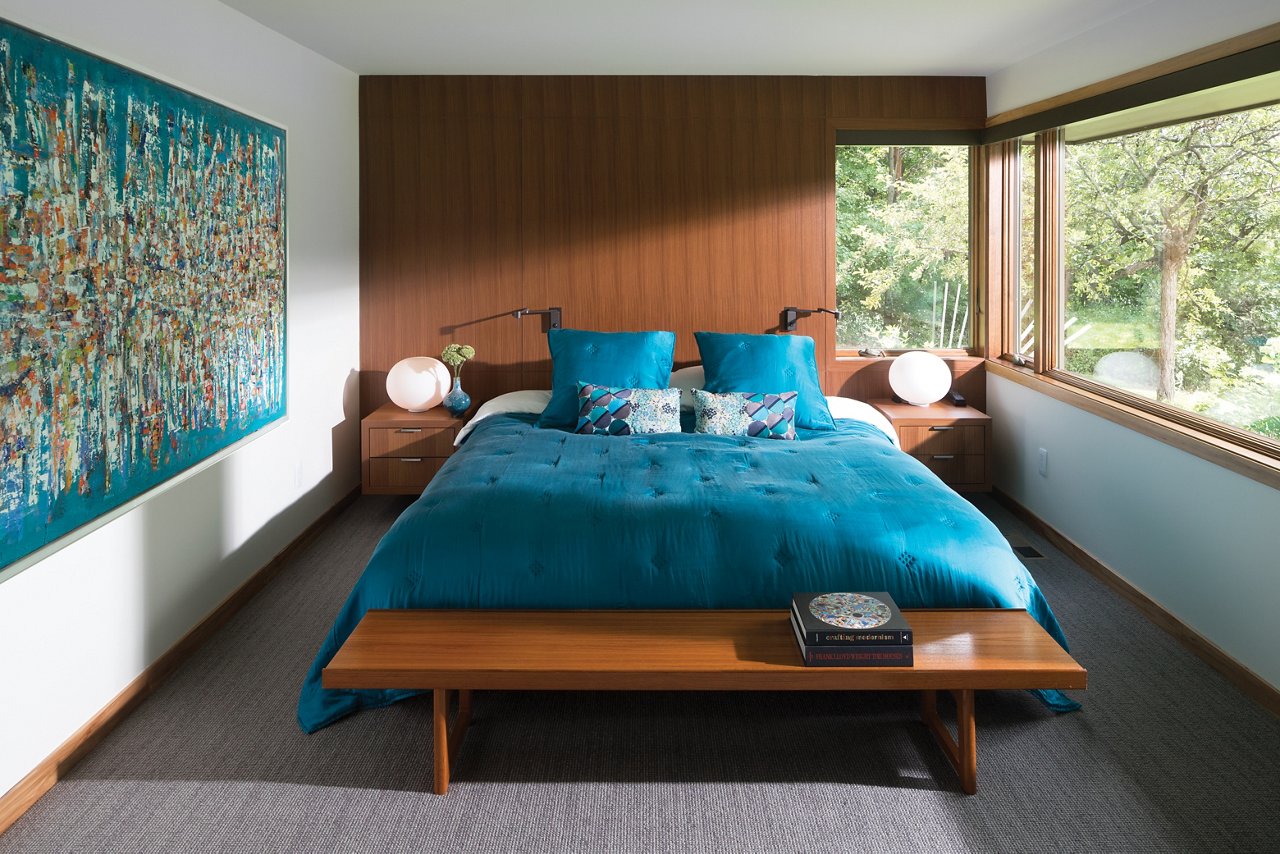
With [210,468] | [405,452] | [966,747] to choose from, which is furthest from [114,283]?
[966,747]

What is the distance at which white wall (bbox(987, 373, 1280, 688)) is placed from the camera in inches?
114

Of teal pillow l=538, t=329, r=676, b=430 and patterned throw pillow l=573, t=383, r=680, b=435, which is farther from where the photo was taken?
teal pillow l=538, t=329, r=676, b=430

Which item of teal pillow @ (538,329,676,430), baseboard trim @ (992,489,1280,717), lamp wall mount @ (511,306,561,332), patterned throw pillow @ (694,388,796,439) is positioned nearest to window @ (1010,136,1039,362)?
baseboard trim @ (992,489,1280,717)

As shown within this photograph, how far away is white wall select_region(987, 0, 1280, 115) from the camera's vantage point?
122 inches

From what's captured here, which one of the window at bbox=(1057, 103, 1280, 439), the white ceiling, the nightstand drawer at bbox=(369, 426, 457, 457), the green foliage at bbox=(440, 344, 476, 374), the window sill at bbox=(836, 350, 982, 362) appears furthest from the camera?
the window sill at bbox=(836, 350, 982, 362)

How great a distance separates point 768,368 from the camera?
4.55 meters

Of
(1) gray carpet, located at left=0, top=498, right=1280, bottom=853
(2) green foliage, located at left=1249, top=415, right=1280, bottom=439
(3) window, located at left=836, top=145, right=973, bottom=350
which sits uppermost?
(3) window, located at left=836, top=145, right=973, bottom=350

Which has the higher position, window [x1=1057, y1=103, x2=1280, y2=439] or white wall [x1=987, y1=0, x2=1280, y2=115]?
white wall [x1=987, y1=0, x2=1280, y2=115]

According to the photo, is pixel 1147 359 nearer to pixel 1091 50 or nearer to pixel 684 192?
pixel 1091 50

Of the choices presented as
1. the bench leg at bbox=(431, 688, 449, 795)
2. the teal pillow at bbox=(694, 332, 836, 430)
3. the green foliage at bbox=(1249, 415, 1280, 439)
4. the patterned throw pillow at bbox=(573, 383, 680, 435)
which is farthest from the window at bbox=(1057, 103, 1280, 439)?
the bench leg at bbox=(431, 688, 449, 795)

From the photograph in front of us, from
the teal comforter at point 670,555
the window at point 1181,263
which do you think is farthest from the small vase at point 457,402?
the window at point 1181,263

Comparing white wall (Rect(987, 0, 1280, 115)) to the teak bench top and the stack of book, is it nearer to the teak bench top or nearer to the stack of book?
the teak bench top

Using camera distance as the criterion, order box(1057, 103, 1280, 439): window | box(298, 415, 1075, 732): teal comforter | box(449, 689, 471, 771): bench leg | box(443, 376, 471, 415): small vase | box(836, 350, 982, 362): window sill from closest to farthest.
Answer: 1. box(449, 689, 471, 771): bench leg
2. box(298, 415, 1075, 732): teal comforter
3. box(1057, 103, 1280, 439): window
4. box(443, 376, 471, 415): small vase
5. box(836, 350, 982, 362): window sill

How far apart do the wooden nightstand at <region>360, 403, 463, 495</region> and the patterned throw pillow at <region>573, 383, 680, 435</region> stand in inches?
33.7
